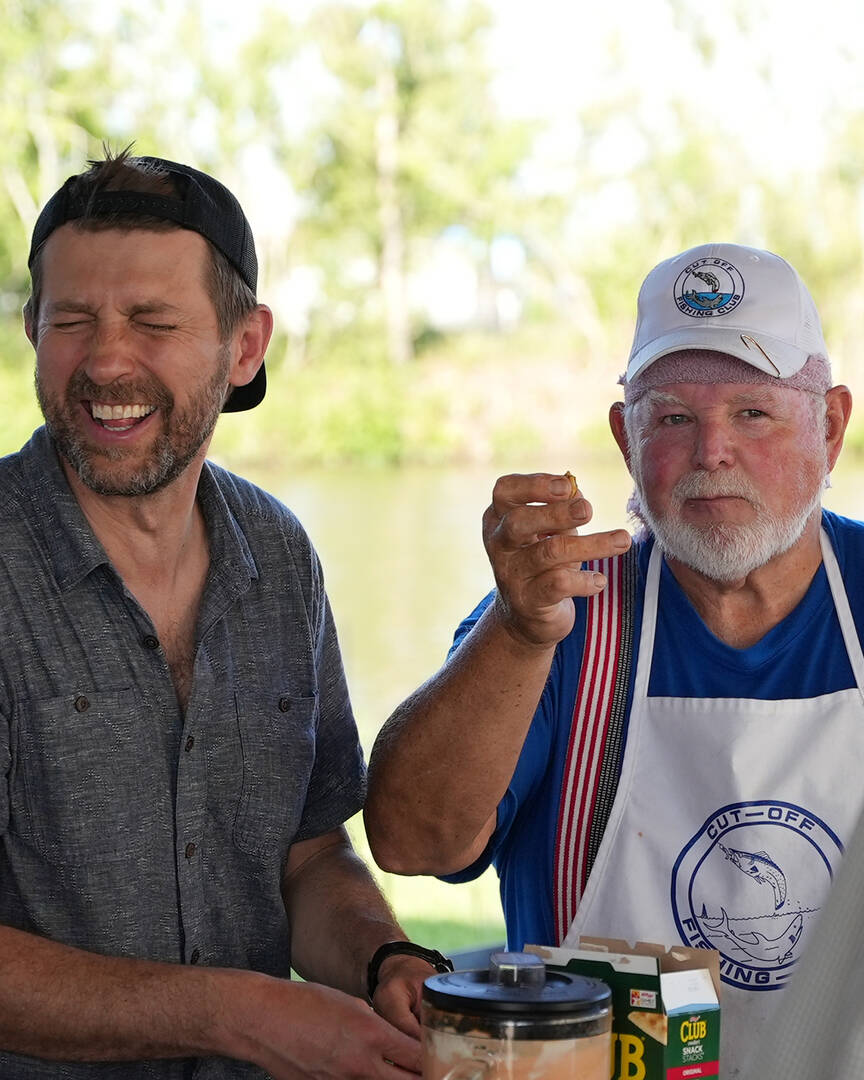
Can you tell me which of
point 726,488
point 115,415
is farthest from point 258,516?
point 726,488

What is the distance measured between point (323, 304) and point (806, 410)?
12.8 m

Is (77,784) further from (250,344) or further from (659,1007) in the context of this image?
(659,1007)

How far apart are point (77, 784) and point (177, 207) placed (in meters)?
0.80

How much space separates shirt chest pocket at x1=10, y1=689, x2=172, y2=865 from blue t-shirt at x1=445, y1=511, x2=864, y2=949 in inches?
18.1

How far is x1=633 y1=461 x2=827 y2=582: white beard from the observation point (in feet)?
6.07

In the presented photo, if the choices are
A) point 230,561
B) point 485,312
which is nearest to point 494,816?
point 230,561

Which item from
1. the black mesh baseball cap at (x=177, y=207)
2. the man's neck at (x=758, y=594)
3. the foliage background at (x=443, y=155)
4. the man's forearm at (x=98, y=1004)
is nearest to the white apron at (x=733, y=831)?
the man's neck at (x=758, y=594)

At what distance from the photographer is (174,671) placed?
1885mm

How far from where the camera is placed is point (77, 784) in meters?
1.74

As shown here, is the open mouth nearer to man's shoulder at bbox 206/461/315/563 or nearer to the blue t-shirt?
man's shoulder at bbox 206/461/315/563

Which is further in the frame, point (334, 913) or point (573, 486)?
point (334, 913)

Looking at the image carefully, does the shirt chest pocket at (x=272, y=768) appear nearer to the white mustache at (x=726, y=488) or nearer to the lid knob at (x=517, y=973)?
the white mustache at (x=726, y=488)

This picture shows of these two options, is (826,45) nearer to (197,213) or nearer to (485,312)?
(485,312)

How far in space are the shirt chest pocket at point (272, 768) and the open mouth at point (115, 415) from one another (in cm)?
42
